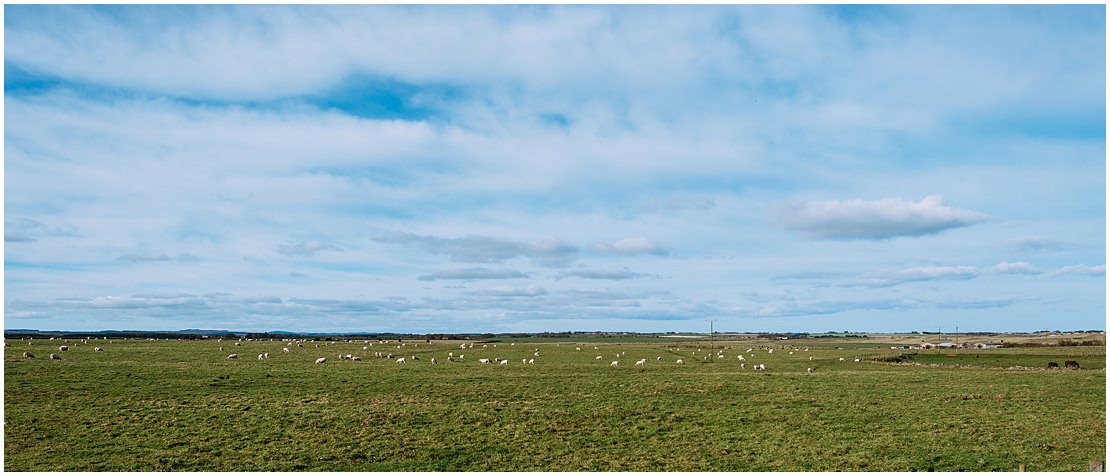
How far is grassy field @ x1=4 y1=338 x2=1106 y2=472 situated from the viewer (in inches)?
876

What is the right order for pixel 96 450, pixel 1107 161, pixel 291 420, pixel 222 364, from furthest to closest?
pixel 222 364 < pixel 291 420 < pixel 96 450 < pixel 1107 161

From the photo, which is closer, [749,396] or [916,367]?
[749,396]

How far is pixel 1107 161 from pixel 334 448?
23.7m

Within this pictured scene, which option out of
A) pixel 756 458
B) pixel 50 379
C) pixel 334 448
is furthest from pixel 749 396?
pixel 50 379

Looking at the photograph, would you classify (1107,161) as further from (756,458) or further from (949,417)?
(949,417)

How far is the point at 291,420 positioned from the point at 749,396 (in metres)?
24.2

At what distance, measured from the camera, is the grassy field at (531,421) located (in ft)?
73.0

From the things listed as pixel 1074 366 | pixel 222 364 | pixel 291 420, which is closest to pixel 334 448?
pixel 291 420

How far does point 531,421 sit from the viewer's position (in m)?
28.6

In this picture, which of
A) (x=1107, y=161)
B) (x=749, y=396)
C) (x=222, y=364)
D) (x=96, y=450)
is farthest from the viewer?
(x=222, y=364)

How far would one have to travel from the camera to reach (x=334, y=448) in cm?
2364

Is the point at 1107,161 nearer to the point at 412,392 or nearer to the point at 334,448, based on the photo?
the point at 334,448

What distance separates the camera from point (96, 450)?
2270cm

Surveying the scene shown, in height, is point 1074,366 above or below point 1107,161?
below
